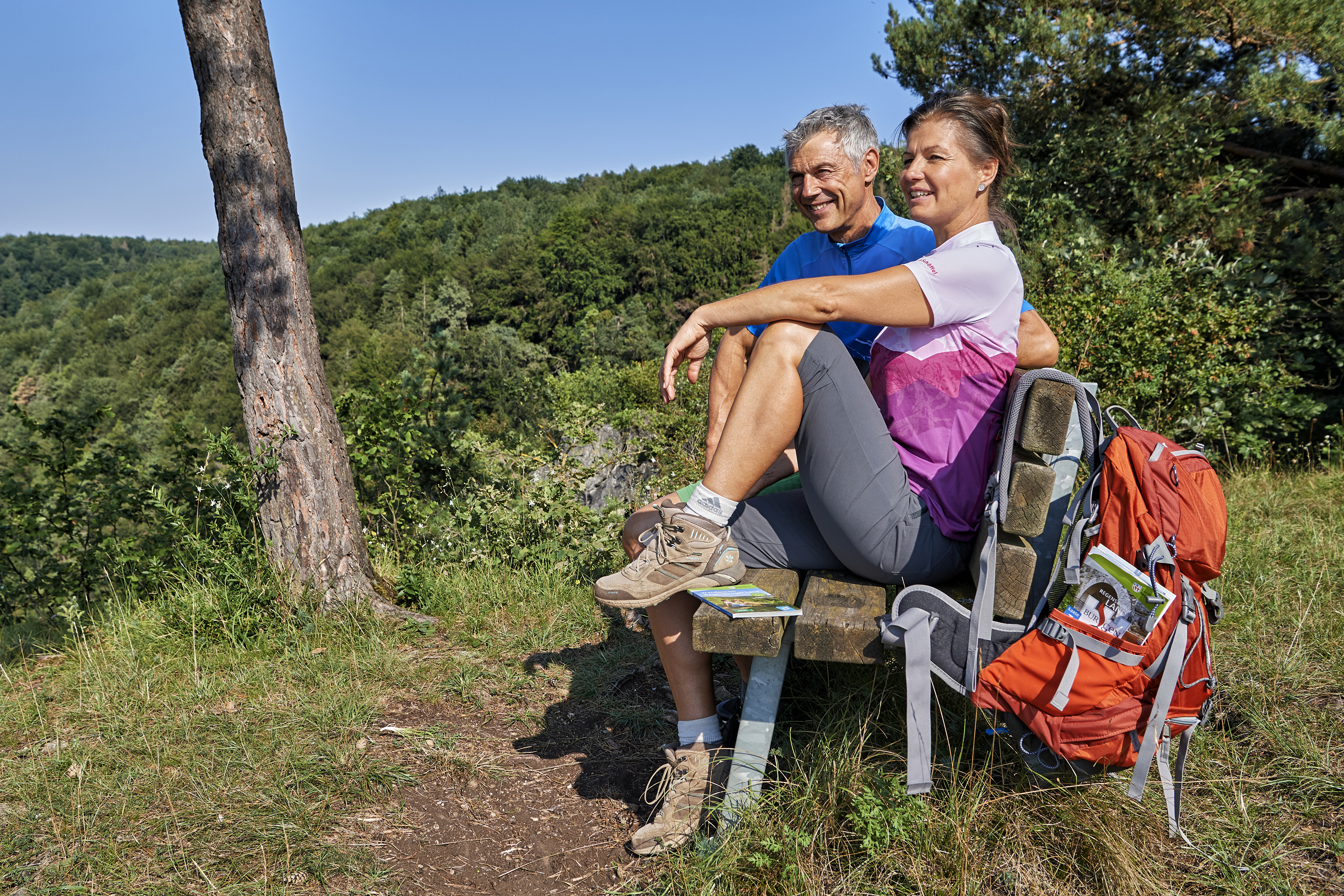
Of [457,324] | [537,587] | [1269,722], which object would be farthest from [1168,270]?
[457,324]

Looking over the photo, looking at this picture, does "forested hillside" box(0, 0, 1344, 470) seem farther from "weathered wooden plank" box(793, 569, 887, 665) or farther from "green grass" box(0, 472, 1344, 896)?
"weathered wooden plank" box(793, 569, 887, 665)

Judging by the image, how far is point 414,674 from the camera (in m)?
3.10

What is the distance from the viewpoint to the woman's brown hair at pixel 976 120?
2164mm

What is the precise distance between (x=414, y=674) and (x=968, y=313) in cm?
233

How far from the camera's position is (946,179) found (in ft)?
7.14

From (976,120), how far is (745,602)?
4.56 ft

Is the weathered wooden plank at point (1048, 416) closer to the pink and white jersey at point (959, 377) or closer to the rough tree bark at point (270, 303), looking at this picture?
the pink and white jersey at point (959, 377)

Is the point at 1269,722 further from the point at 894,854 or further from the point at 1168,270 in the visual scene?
the point at 1168,270

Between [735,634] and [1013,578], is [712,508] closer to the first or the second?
[735,634]

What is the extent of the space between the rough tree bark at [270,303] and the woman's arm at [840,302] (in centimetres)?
223

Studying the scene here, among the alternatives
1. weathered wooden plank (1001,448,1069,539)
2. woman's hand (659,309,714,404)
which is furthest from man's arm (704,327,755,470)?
weathered wooden plank (1001,448,1069,539)

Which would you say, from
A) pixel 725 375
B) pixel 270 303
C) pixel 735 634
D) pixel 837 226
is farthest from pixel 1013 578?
pixel 270 303

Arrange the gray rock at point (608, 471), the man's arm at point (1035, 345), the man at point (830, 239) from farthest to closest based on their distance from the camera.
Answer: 1. the gray rock at point (608, 471)
2. the man at point (830, 239)
3. the man's arm at point (1035, 345)

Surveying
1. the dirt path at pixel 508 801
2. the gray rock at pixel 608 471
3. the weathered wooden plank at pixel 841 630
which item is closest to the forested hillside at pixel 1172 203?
the gray rock at pixel 608 471
